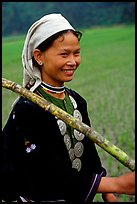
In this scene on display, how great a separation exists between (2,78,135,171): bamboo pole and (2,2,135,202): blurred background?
707 millimetres

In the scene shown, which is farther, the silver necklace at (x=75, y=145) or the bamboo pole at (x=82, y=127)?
the silver necklace at (x=75, y=145)

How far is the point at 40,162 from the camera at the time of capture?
1.52 m

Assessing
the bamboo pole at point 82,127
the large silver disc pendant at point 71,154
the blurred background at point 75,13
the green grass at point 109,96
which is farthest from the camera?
the blurred background at point 75,13

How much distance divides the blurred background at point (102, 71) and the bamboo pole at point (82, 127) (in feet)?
2.32

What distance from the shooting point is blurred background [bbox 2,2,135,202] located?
6.04m

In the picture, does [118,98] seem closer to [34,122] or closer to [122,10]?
[34,122]

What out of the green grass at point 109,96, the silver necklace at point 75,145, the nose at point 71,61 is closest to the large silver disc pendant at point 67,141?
the silver necklace at point 75,145

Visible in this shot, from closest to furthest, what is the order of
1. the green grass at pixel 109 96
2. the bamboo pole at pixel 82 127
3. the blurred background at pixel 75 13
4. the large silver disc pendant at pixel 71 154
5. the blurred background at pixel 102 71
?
the bamboo pole at pixel 82 127 < the large silver disc pendant at pixel 71 154 < the green grass at pixel 109 96 < the blurred background at pixel 102 71 < the blurred background at pixel 75 13

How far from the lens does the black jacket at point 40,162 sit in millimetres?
1520

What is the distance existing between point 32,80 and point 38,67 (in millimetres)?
53

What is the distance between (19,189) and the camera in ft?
5.31

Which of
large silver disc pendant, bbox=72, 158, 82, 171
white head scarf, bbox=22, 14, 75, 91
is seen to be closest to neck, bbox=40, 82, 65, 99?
white head scarf, bbox=22, 14, 75, 91

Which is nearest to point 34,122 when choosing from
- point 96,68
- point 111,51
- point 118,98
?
point 118,98

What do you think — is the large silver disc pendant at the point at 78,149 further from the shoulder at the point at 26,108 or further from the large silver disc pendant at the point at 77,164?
the shoulder at the point at 26,108
